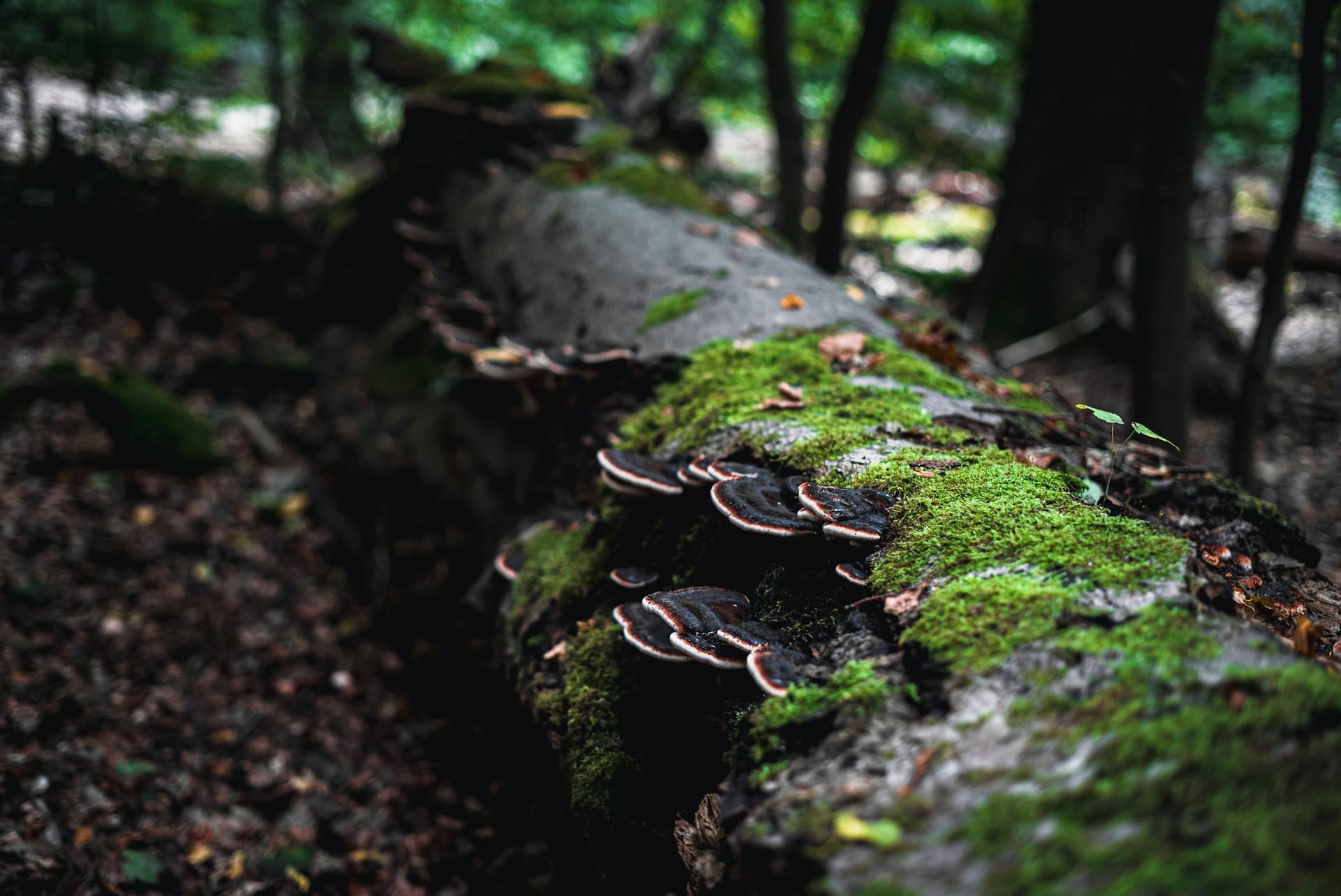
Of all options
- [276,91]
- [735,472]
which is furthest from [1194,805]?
[276,91]

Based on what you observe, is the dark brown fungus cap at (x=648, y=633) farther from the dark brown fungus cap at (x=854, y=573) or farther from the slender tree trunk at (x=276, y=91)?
the slender tree trunk at (x=276, y=91)

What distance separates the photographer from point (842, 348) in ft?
11.9

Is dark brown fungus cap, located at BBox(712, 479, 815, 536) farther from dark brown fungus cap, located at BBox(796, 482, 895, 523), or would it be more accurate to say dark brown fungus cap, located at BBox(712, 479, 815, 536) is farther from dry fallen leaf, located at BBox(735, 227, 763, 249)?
dry fallen leaf, located at BBox(735, 227, 763, 249)

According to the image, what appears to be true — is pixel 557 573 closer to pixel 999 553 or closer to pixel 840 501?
pixel 840 501

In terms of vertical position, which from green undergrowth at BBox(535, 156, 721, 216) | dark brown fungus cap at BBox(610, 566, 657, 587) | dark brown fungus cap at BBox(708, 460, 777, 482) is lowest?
dark brown fungus cap at BBox(610, 566, 657, 587)

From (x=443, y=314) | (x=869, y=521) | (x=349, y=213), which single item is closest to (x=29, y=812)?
(x=443, y=314)

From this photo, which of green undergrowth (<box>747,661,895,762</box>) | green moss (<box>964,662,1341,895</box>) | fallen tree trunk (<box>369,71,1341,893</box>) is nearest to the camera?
green moss (<box>964,662,1341,895</box>)

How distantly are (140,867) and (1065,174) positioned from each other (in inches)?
358

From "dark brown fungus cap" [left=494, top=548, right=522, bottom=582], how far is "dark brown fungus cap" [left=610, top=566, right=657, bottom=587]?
0.96 meters

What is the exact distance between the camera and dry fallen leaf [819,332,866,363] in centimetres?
360

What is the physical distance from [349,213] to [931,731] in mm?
8084

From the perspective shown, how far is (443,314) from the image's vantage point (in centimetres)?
515

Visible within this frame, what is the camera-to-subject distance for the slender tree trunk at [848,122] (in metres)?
6.98


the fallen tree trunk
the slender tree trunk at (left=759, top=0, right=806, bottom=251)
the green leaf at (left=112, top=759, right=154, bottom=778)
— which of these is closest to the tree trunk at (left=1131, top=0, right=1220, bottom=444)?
the fallen tree trunk
